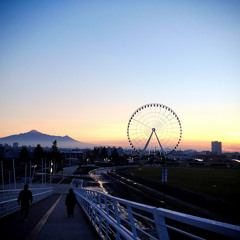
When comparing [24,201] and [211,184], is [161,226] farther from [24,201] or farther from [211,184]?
[211,184]

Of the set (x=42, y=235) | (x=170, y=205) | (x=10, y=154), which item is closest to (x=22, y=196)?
(x=42, y=235)

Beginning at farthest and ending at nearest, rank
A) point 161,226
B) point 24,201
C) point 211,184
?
point 211,184, point 24,201, point 161,226

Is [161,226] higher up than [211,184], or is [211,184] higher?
[161,226]

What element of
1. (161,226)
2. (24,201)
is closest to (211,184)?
(24,201)

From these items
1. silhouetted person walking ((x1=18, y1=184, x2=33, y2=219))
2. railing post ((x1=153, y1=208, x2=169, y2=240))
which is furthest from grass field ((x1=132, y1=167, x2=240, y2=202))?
railing post ((x1=153, y1=208, x2=169, y2=240))

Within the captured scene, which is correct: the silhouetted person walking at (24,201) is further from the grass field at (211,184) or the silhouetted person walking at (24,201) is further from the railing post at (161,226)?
the grass field at (211,184)

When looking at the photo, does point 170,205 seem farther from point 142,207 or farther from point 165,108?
point 165,108

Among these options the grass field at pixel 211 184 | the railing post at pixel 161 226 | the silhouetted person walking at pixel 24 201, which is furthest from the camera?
the grass field at pixel 211 184

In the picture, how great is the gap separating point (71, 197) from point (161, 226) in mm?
9948

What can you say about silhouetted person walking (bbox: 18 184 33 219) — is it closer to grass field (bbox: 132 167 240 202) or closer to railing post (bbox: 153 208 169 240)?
railing post (bbox: 153 208 169 240)

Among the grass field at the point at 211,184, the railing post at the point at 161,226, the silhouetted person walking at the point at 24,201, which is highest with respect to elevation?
the railing post at the point at 161,226

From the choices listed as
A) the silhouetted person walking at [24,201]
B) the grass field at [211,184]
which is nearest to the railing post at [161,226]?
the silhouetted person walking at [24,201]

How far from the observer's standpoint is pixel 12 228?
909cm

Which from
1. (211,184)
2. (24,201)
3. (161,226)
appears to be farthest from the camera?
(211,184)
